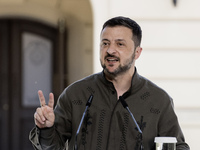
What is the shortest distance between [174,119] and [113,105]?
291 millimetres

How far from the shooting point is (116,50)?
7.04 feet

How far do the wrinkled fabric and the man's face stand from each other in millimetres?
120

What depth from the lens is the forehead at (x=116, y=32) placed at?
216cm

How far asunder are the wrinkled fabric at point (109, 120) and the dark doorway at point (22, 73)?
370cm

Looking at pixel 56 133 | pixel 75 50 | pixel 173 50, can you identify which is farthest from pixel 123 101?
pixel 75 50

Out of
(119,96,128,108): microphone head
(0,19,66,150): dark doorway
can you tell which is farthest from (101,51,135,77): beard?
(0,19,66,150): dark doorway

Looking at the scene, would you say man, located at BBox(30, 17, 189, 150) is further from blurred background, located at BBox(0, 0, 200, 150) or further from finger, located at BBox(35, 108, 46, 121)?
Answer: blurred background, located at BBox(0, 0, 200, 150)

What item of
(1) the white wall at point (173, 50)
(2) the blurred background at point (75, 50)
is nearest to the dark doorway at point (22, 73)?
(2) the blurred background at point (75, 50)

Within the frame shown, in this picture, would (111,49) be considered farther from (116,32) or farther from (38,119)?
(38,119)

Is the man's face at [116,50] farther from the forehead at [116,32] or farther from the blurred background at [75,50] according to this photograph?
the blurred background at [75,50]

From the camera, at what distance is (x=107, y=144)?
2133 millimetres

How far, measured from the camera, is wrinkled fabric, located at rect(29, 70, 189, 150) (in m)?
2.13

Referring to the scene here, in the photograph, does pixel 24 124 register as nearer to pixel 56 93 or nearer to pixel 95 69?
pixel 56 93

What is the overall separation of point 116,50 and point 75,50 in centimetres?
355
